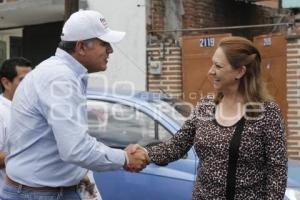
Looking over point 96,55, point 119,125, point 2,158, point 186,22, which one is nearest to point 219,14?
point 186,22

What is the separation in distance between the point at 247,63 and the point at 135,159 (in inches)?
31.6

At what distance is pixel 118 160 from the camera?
9.93 ft

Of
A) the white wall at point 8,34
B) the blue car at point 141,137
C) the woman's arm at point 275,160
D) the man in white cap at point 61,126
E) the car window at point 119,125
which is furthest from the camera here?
the white wall at point 8,34

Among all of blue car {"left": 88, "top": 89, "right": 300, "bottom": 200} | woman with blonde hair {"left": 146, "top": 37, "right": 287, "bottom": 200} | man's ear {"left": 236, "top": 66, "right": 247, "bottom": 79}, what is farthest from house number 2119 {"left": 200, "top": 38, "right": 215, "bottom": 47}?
man's ear {"left": 236, "top": 66, "right": 247, "bottom": 79}

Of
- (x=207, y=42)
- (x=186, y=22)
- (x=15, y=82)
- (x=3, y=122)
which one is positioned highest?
(x=186, y=22)

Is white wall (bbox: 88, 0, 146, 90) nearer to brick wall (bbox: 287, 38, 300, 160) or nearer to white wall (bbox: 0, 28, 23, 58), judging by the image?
brick wall (bbox: 287, 38, 300, 160)

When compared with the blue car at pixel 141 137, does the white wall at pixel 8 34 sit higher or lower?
higher

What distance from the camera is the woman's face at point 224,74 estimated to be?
3.15m

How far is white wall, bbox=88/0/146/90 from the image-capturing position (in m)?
9.53

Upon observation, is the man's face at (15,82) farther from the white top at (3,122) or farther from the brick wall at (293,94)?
the brick wall at (293,94)

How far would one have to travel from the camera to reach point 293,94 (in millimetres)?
8305

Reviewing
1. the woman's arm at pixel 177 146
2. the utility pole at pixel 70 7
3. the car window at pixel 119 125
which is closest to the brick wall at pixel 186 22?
the utility pole at pixel 70 7

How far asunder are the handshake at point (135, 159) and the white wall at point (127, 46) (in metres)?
5.96

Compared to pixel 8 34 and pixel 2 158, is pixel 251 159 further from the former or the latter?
pixel 8 34
